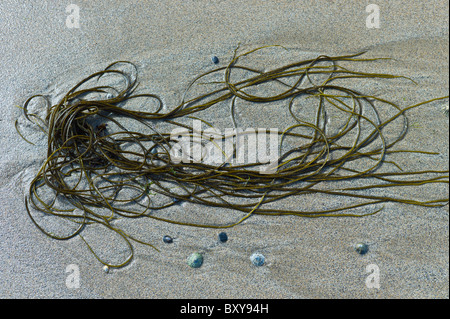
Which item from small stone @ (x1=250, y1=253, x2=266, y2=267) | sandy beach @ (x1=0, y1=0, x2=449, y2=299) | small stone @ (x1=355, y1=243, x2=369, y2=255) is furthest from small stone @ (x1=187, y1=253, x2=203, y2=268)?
small stone @ (x1=355, y1=243, x2=369, y2=255)

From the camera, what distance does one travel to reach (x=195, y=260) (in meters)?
1.78

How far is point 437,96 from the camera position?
6.24ft

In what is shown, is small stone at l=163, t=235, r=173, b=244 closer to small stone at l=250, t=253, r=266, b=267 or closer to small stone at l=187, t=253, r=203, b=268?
small stone at l=187, t=253, r=203, b=268

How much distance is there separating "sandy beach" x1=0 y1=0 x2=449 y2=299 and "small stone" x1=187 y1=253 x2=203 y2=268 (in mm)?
32

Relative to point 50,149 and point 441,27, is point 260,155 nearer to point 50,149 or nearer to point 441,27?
point 50,149

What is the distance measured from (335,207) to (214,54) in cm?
132

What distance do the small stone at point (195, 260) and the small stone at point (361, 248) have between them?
3.13 feet

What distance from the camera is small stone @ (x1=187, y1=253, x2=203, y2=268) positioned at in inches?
70.1

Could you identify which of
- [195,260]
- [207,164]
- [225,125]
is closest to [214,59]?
[225,125]

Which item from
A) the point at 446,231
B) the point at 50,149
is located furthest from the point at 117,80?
the point at 446,231

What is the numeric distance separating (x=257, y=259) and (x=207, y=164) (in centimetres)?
67

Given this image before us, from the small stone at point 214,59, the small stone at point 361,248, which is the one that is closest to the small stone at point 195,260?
the small stone at point 361,248

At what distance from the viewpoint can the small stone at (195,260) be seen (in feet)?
5.84

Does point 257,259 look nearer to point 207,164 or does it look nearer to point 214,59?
point 207,164
